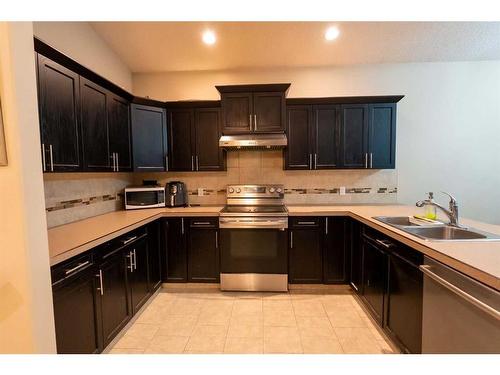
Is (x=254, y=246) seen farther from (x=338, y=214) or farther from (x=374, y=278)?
(x=374, y=278)

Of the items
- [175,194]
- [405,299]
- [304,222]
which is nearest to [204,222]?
[175,194]

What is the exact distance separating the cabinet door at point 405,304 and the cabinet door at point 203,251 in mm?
1738

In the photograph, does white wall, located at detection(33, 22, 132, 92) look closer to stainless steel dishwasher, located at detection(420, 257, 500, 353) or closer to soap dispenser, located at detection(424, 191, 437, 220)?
stainless steel dishwasher, located at detection(420, 257, 500, 353)

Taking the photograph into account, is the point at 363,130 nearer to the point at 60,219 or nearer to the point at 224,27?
the point at 224,27

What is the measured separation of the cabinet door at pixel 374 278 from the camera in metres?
1.92

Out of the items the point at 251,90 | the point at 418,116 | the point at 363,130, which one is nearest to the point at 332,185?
the point at 363,130

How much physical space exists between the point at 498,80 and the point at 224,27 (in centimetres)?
354

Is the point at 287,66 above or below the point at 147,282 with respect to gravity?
above

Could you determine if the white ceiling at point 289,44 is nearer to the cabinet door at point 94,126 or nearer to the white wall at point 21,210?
the cabinet door at point 94,126

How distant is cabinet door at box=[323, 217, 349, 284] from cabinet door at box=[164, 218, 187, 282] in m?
1.65

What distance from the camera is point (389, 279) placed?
1.82 meters

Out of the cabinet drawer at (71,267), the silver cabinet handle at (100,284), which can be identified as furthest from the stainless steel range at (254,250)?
the cabinet drawer at (71,267)
